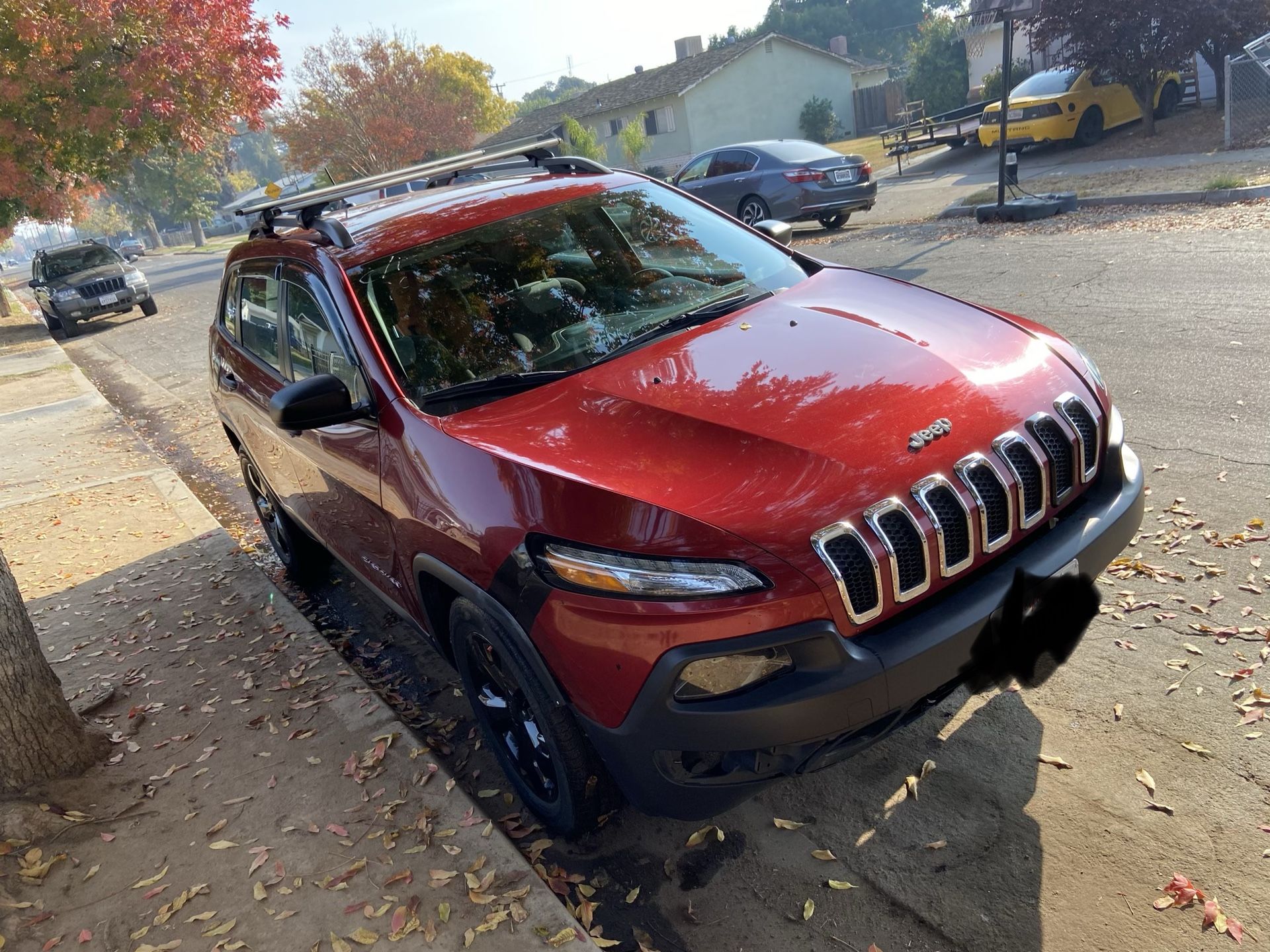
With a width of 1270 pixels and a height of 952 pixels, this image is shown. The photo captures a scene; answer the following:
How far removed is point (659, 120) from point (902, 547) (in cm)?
4057

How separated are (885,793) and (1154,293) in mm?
6251

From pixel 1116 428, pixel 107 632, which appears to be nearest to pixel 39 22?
pixel 107 632

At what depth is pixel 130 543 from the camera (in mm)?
6398

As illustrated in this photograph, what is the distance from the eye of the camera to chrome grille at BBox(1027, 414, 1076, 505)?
2.74m

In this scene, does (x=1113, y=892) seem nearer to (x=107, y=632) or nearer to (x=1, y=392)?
(x=107, y=632)

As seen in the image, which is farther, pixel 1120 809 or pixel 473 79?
pixel 473 79

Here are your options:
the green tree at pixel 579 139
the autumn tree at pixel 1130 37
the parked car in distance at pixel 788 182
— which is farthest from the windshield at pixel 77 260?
the autumn tree at pixel 1130 37

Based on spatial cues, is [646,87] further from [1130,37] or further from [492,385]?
[492,385]

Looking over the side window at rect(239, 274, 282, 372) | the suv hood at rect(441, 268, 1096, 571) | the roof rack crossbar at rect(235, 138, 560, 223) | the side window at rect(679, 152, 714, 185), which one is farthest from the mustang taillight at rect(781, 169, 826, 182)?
the suv hood at rect(441, 268, 1096, 571)

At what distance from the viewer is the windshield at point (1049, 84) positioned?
18.0 m

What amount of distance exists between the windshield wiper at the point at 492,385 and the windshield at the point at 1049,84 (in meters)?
18.3

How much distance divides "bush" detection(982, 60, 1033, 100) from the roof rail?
25.4 metres

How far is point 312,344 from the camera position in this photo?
379 cm

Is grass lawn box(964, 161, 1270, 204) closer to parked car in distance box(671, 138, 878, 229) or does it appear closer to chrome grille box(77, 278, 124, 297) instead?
parked car in distance box(671, 138, 878, 229)
